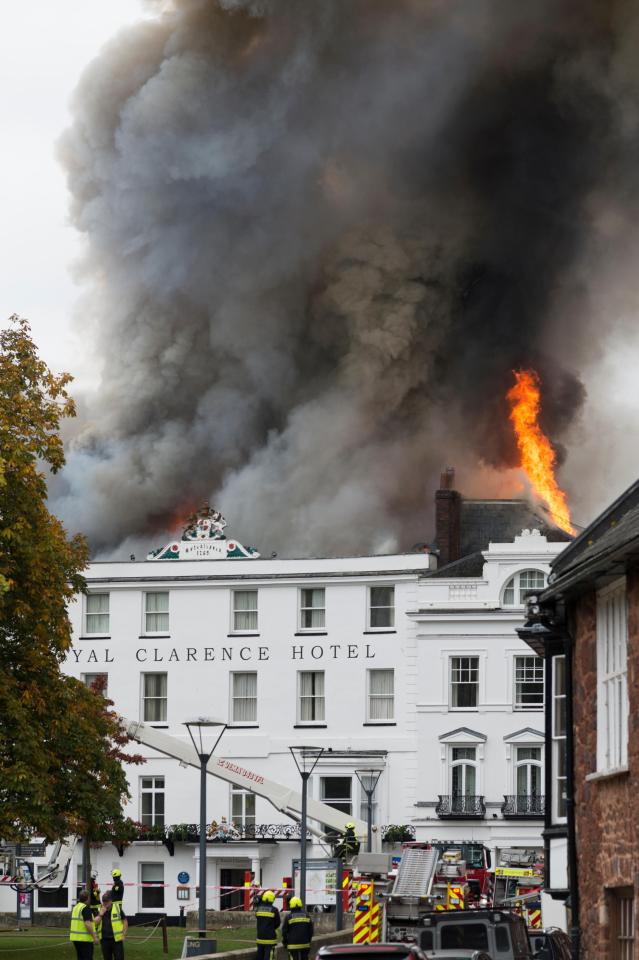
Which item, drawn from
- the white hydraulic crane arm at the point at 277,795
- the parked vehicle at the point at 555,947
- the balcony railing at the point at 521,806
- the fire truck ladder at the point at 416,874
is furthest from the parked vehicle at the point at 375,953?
the balcony railing at the point at 521,806

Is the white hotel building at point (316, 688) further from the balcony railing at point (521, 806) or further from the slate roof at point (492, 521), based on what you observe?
the slate roof at point (492, 521)

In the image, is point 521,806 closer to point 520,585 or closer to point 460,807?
point 460,807

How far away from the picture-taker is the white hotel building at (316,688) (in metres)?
71.7

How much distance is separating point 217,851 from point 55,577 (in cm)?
3574

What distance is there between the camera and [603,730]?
26.7 meters

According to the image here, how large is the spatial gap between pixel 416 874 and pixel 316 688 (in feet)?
126

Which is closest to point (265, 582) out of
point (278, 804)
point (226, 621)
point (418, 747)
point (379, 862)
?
point (226, 621)

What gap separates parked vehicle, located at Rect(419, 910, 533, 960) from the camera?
1152 inches

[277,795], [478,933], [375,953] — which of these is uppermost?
[375,953]

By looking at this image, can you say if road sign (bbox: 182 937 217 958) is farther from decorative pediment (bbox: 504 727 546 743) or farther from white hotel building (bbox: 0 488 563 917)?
decorative pediment (bbox: 504 727 546 743)

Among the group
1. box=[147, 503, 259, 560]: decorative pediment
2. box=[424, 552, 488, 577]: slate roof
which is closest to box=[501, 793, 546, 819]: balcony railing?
box=[424, 552, 488, 577]: slate roof

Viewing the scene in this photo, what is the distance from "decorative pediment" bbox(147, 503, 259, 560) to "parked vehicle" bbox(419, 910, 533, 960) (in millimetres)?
47240

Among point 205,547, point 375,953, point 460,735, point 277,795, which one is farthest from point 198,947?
point 205,547

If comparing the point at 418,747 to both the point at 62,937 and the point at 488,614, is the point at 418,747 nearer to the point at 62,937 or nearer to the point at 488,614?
the point at 488,614
